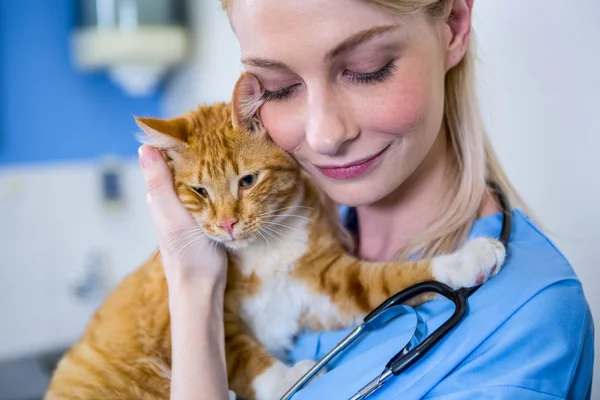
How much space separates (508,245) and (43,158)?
8.06ft

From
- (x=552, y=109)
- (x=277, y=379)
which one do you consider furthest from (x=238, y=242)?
(x=552, y=109)

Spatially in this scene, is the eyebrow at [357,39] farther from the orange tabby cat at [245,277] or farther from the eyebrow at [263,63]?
the orange tabby cat at [245,277]

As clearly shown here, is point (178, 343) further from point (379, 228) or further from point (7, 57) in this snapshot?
point (7, 57)

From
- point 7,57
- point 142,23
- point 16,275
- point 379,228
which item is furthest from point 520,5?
point 16,275

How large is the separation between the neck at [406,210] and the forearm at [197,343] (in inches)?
16.0

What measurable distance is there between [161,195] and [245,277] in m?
0.27

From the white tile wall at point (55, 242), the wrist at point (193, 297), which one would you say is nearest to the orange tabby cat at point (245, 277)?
the wrist at point (193, 297)

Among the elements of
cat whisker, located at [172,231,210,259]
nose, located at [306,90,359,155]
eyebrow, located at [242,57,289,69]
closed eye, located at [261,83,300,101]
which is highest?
eyebrow, located at [242,57,289,69]

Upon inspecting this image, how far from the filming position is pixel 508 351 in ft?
3.18

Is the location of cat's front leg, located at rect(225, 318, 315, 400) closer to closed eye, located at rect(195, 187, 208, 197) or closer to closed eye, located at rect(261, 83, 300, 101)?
closed eye, located at rect(195, 187, 208, 197)

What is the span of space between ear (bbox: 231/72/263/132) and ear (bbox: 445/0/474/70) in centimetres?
37

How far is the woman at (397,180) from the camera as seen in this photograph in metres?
0.97

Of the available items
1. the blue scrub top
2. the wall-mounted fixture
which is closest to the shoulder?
the blue scrub top

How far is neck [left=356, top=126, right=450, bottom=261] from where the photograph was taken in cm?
131
